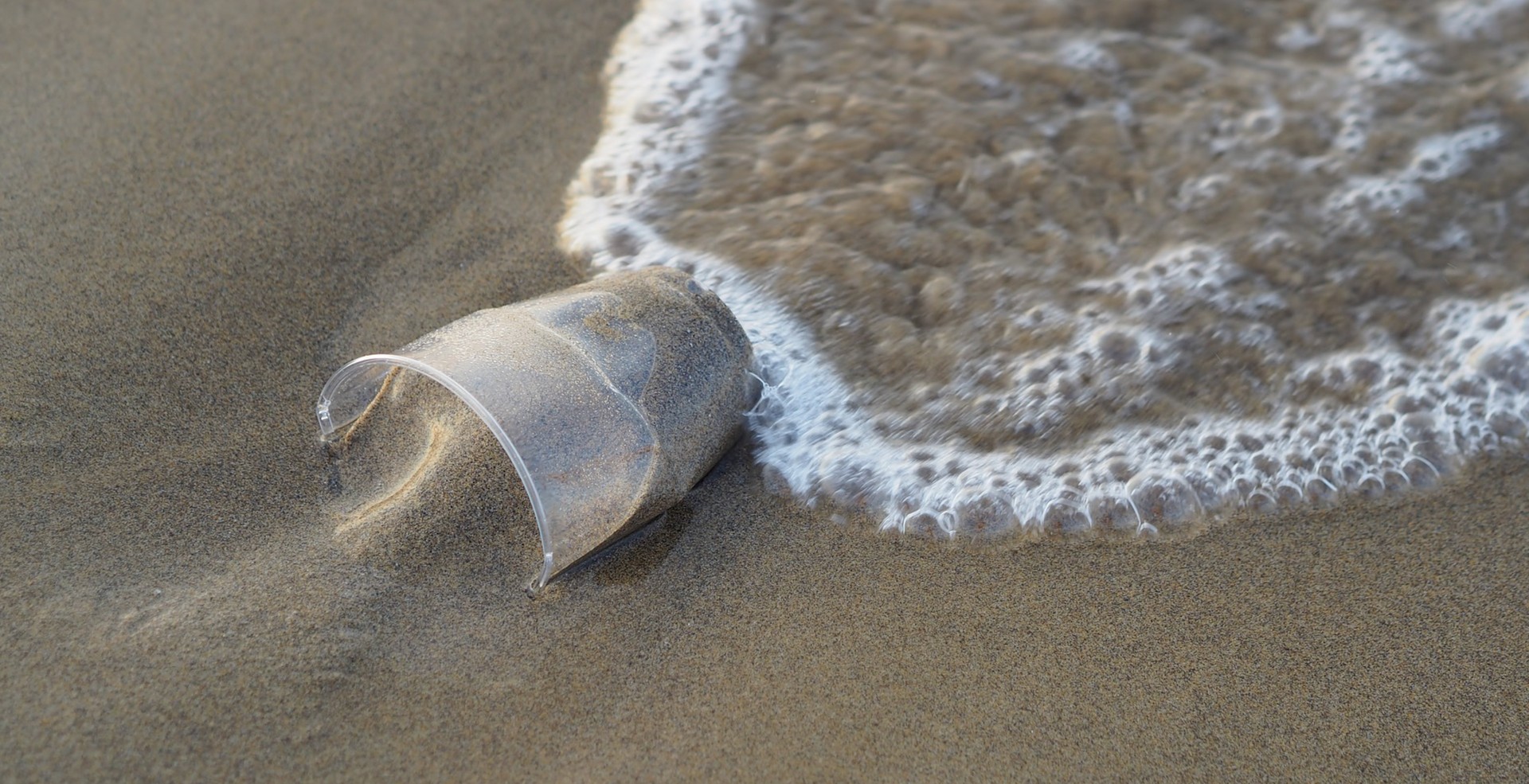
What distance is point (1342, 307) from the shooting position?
242 cm

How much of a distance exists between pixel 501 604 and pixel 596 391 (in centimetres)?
40

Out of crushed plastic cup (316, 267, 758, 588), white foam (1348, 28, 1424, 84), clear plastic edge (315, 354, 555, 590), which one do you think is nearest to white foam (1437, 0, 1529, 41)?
white foam (1348, 28, 1424, 84)

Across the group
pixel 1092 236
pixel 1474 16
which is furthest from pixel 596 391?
pixel 1474 16

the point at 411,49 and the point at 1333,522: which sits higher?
the point at 411,49

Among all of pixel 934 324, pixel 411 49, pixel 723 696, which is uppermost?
pixel 411 49

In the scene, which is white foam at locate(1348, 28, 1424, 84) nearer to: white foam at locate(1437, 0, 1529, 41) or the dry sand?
white foam at locate(1437, 0, 1529, 41)

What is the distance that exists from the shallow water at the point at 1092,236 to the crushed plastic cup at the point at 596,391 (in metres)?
0.29

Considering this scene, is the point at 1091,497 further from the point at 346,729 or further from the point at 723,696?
the point at 346,729

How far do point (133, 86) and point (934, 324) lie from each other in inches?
78.4

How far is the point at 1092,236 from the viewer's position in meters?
2.57

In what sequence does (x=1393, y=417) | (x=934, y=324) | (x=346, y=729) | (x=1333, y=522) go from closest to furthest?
(x=346, y=729) → (x=1333, y=522) → (x=1393, y=417) → (x=934, y=324)

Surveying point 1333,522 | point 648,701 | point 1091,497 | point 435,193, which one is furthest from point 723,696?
point 435,193

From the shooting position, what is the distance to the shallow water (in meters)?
2.16

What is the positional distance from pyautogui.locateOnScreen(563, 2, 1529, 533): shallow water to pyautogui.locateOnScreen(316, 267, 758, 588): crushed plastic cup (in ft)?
0.94
